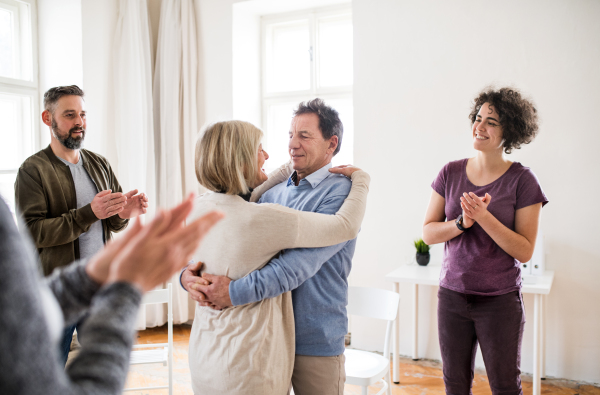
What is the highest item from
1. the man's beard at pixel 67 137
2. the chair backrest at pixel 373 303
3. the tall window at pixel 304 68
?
the tall window at pixel 304 68

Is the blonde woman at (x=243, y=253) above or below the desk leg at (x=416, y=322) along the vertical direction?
above

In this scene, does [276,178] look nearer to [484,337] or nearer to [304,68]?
[484,337]

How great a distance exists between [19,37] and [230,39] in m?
1.77

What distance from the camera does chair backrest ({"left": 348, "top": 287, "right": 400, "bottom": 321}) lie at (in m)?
2.40

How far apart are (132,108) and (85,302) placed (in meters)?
3.46

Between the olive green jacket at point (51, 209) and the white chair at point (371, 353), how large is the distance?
1.44 meters

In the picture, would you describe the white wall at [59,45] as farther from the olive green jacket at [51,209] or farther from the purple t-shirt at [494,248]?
the purple t-shirt at [494,248]

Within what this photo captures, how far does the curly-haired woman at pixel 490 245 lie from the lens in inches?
70.4

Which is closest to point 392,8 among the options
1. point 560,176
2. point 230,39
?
point 230,39

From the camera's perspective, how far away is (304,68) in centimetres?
433

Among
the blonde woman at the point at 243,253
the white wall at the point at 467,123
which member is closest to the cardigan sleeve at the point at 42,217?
the blonde woman at the point at 243,253

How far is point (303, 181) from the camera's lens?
169 centimetres

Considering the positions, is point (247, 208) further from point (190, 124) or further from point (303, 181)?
point (190, 124)

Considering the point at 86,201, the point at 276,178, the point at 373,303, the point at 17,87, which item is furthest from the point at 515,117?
the point at 17,87
